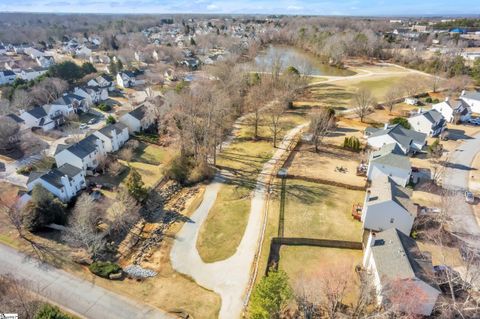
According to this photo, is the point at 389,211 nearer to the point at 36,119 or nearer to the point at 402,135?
the point at 402,135

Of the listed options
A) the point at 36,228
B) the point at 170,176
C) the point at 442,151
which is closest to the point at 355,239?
the point at 170,176

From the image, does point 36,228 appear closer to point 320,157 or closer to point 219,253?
point 219,253

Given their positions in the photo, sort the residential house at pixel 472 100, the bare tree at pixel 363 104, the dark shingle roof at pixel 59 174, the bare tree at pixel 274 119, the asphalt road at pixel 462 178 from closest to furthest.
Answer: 1. the asphalt road at pixel 462 178
2. the dark shingle roof at pixel 59 174
3. the bare tree at pixel 274 119
4. the bare tree at pixel 363 104
5. the residential house at pixel 472 100

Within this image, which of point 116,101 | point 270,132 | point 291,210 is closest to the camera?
point 291,210

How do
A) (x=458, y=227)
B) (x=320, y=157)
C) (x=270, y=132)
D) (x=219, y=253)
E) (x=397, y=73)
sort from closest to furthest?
(x=219, y=253)
(x=458, y=227)
(x=320, y=157)
(x=270, y=132)
(x=397, y=73)

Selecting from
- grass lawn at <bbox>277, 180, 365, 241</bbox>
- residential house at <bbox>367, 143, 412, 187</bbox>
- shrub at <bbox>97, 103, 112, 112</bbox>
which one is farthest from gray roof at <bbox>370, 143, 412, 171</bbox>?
shrub at <bbox>97, 103, 112, 112</bbox>

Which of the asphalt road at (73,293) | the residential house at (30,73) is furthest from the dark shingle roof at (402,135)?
the residential house at (30,73)

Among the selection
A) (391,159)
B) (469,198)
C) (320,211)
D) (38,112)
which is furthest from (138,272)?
(38,112)

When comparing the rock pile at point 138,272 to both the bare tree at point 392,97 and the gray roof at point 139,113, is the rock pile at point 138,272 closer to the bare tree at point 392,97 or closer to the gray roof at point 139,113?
the gray roof at point 139,113
